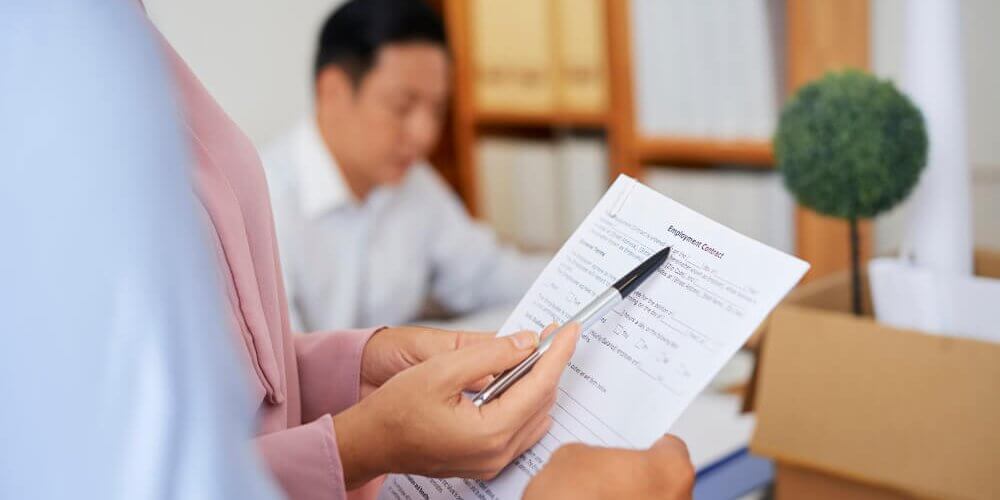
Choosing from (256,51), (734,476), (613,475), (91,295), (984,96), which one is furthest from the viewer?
(256,51)

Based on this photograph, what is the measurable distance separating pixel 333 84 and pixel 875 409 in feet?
4.35

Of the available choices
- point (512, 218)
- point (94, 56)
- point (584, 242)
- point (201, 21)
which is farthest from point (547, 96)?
point (94, 56)

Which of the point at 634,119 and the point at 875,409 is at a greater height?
the point at 634,119

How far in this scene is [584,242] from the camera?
678mm

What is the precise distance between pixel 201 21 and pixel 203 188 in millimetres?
1710

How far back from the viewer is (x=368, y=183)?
197 centimetres

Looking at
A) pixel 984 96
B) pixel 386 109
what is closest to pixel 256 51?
pixel 386 109

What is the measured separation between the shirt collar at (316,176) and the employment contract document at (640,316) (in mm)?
1265

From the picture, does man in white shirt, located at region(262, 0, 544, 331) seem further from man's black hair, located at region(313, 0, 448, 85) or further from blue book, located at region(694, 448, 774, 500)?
blue book, located at region(694, 448, 774, 500)

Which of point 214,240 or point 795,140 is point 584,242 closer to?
point 214,240

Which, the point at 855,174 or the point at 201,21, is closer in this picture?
the point at 855,174

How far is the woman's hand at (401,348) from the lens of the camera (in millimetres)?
741

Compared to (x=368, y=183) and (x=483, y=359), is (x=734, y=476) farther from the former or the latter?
(x=368, y=183)

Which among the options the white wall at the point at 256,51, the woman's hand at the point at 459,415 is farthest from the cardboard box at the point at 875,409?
the white wall at the point at 256,51
